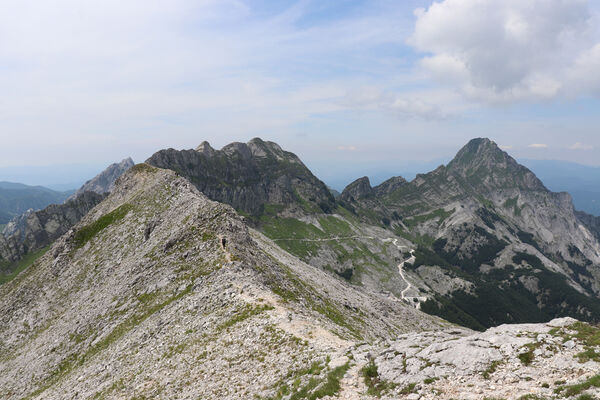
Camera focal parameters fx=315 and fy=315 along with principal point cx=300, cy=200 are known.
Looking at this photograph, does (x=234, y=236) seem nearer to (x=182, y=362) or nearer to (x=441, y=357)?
(x=182, y=362)

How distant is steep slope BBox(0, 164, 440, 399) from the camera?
2988 centimetres

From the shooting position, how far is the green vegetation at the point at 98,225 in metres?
84.9

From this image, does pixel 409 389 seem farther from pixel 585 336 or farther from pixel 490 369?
pixel 585 336

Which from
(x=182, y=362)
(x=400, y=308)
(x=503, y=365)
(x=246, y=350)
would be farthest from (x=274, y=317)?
(x=400, y=308)

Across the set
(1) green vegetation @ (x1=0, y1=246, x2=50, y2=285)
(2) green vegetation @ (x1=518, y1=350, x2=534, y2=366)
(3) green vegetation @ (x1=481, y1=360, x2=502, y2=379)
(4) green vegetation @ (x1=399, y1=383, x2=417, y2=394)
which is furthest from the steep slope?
(1) green vegetation @ (x1=0, y1=246, x2=50, y2=285)

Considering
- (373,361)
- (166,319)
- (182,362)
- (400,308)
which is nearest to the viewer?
(373,361)

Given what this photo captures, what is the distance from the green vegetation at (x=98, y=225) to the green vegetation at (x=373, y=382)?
80.8 meters

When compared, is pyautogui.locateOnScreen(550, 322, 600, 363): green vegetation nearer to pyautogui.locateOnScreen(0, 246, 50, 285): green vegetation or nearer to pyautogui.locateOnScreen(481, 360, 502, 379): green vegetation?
pyautogui.locateOnScreen(481, 360, 502, 379): green vegetation

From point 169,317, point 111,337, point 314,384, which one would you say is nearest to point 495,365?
point 314,384

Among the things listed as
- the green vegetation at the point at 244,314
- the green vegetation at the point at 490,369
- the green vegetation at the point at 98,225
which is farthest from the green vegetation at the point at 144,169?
the green vegetation at the point at 490,369

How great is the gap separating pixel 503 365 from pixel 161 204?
255ft

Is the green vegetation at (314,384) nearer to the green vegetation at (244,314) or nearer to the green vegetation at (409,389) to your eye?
the green vegetation at (409,389)

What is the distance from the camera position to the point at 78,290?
68.3 meters

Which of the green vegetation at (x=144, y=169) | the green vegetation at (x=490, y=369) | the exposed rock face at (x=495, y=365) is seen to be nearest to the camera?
the exposed rock face at (x=495, y=365)
